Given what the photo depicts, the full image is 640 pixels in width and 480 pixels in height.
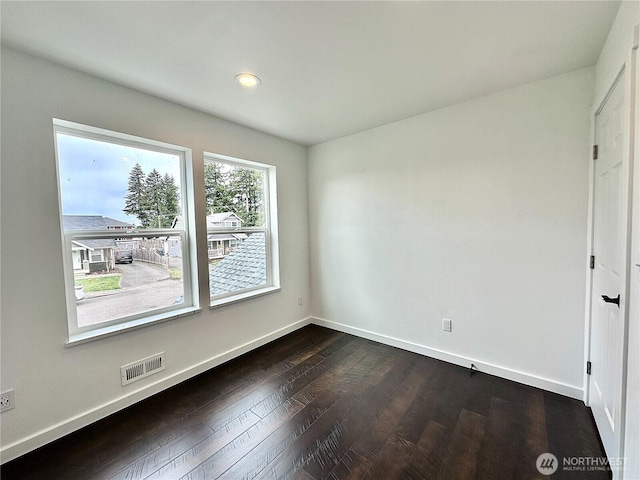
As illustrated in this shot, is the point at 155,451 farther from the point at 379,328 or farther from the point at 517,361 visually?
the point at 517,361

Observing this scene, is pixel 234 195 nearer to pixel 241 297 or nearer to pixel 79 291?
pixel 241 297

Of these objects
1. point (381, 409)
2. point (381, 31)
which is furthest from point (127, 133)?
point (381, 409)

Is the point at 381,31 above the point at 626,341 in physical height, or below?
above

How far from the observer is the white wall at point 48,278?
1.56 metres

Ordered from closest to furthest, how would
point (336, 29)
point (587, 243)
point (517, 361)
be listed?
point (336, 29) → point (587, 243) → point (517, 361)

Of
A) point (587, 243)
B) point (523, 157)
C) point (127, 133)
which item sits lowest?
point (587, 243)

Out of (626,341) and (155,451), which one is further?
(155,451)

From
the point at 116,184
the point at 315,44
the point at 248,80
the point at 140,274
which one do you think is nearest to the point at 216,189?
the point at 116,184

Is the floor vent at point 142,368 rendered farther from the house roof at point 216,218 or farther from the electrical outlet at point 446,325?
the electrical outlet at point 446,325

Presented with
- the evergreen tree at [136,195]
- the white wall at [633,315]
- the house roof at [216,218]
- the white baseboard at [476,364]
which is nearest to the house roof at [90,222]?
the evergreen tree at [136,195]

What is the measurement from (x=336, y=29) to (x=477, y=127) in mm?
1559

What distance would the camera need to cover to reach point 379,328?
10.1 feet

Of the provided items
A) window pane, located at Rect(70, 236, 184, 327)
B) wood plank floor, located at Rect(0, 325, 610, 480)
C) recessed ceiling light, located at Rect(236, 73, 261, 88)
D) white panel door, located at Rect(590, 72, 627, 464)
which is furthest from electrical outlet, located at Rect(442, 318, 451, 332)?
recessed ceiling light, located at Rect(236, 73, 261, 88)

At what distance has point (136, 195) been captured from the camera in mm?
2197
